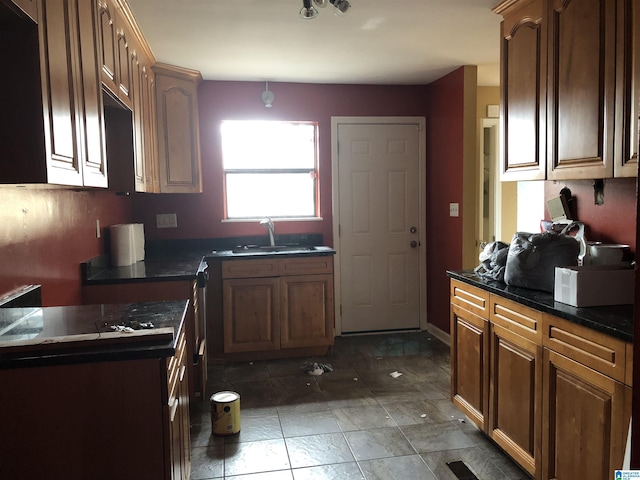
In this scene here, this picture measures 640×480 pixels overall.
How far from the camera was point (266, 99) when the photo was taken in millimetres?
4426

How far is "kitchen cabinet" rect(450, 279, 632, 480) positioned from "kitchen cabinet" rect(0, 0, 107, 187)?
187 cm

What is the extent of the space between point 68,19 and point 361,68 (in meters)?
2.78

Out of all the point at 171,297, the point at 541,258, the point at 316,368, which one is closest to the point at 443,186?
the point at 316,368

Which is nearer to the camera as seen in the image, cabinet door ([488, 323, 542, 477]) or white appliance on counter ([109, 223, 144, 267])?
cabinet door ([488, 323, 542, 477])

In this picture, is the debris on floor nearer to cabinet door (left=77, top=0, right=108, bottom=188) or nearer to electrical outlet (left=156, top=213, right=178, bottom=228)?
electrical outlet (left=156, top=213, right=178, bottom=228)

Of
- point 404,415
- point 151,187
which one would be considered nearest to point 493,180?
point 404,415

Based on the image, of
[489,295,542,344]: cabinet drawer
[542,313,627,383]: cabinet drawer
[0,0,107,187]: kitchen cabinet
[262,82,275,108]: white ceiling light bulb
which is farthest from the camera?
[262,82,275,108]: white ceiling light bulb

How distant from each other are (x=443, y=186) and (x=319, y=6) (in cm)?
235

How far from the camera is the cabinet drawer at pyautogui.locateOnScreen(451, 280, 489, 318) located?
253 cm

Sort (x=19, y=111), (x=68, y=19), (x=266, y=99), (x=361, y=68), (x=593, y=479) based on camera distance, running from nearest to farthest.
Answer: (x=19, y=111) → (x=68, y=19) → (x=593, y=479) → (x=361, y=68) → (x=266, y=99)

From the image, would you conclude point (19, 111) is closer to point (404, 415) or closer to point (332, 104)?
point (404, 415)

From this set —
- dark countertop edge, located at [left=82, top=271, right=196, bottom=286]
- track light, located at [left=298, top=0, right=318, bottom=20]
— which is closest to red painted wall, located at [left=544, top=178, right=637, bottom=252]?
track light, located at [left=298, top=0, right=318, bottom=20]

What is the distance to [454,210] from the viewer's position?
4285 millimetres

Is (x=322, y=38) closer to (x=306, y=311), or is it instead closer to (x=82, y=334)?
(x=306, y=311)
